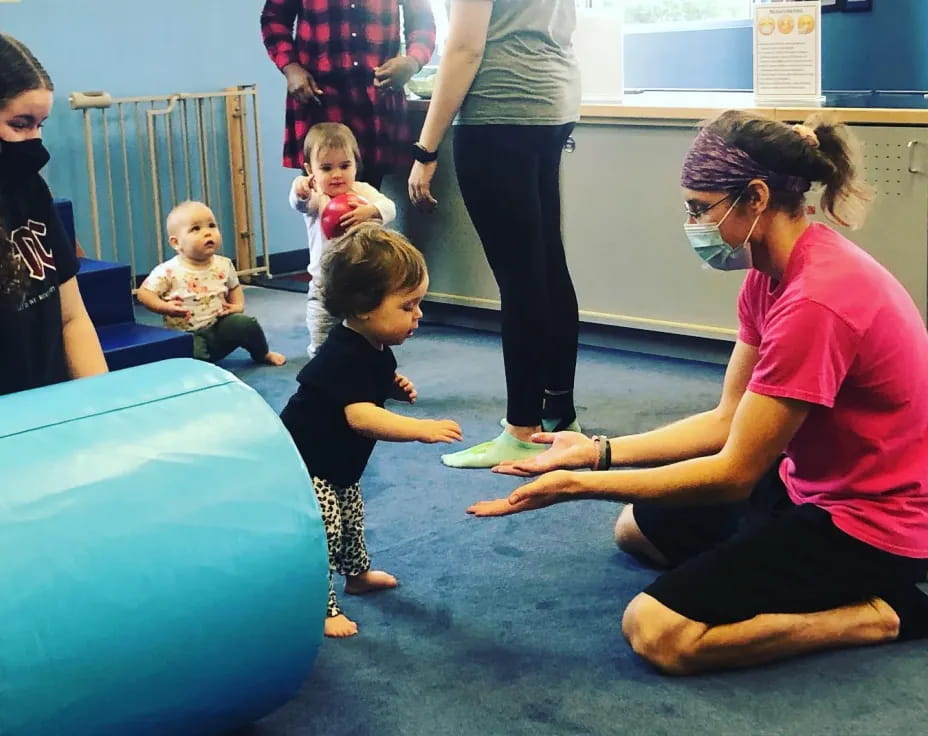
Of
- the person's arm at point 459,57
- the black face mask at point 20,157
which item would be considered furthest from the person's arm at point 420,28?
the black face mask at point 20,157

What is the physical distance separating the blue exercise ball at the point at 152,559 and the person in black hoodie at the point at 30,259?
0.31 m

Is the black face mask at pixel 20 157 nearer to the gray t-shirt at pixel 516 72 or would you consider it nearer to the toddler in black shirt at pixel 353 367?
the toddler in black shirt at pixel 353 367

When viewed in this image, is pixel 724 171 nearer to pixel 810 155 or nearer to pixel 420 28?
pixel 810 155

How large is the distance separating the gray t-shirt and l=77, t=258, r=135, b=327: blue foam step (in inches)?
52.7

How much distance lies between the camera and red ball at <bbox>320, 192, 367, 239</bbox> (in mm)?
3256

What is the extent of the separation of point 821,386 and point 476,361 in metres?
2.02

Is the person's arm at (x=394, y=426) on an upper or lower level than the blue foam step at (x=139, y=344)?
upper

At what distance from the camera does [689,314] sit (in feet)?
11.7

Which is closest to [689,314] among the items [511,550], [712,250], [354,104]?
[354,104]

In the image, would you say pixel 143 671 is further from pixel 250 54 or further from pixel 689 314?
pixel 250 54

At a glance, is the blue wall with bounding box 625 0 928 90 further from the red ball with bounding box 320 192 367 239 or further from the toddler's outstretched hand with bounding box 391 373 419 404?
the toddler's outstretched hand with bounding box 391 373 419 404

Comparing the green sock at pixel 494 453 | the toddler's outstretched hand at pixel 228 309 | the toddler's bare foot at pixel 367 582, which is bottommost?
the toddler's bare foot at pixel 367 582

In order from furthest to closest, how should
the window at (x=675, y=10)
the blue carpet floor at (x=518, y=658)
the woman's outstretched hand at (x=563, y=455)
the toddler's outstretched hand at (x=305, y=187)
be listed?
the window at (x=675, y=10), the toddler's outstretched hand at (x=305, y=187), the woman's outstretched hand at (x=563, y=455), the blue carpet floor at (x=518, y=658)

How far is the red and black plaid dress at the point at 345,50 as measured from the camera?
11.3ft
